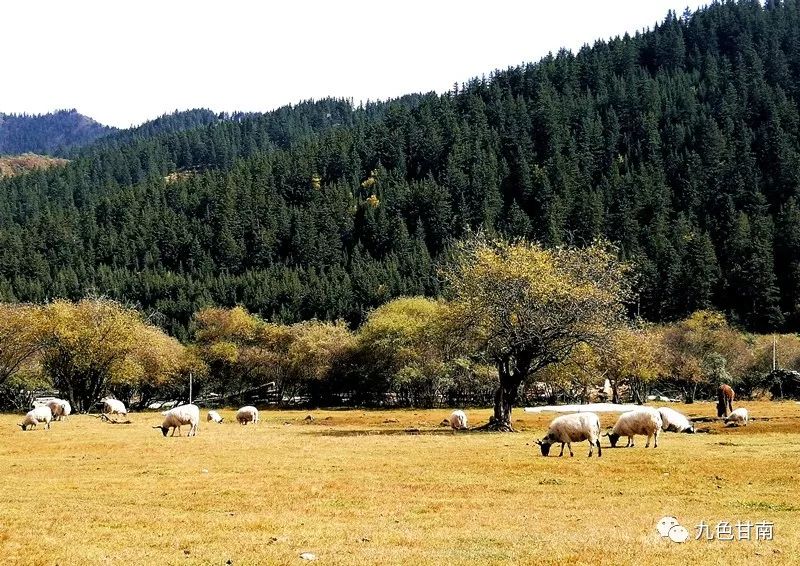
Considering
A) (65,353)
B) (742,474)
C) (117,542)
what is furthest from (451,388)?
(117,542)

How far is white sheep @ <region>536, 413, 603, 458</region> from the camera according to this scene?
30.8 m

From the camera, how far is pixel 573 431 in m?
31.2

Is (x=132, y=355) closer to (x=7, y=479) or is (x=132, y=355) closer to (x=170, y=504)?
(x=7, y=479)

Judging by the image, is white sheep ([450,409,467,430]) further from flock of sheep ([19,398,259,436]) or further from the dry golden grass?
flock of sheep ([19,398,259,436])

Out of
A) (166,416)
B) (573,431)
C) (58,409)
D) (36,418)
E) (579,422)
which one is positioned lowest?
(58,409)

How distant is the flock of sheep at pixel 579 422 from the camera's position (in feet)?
102

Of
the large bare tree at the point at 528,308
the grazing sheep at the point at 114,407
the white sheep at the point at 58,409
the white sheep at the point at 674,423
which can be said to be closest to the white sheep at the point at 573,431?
the white sheep at the point at 674,423

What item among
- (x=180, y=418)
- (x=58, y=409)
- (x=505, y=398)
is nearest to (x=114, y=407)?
(x=58, y=409)

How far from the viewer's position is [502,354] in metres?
47.4

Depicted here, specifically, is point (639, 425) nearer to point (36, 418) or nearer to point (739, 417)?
point (739, 417)

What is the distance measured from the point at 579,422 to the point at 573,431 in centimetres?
46

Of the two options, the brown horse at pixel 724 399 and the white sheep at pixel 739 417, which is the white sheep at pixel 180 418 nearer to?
the white sheep at pixel 739 417

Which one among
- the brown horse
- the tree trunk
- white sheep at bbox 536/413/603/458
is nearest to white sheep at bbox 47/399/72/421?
the tree trunk

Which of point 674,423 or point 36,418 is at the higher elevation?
point 36,418
